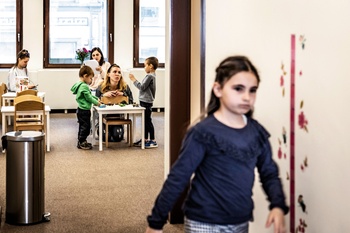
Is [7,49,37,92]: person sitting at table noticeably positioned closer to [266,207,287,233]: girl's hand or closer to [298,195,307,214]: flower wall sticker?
[298,195,307,214]: flower wall sticker

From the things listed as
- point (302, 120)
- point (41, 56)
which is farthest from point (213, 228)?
point (41, 56)

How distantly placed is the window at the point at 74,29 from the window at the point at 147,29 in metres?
0.58

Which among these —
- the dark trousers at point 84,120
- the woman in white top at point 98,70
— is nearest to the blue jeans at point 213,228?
the dark trousers at point 84,120

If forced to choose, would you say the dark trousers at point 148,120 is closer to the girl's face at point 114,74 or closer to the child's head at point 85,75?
the girl's face at point 114,74

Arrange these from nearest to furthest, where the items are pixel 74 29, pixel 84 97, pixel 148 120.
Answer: pixel 84 97, pixel 148 120, pixel 74 29

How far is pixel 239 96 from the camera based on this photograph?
8.59 ft

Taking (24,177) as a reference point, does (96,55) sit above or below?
above

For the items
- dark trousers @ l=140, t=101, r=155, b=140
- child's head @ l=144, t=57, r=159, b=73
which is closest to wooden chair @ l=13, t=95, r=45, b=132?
dark trousers @ l=140, t=101, r=155, b=140

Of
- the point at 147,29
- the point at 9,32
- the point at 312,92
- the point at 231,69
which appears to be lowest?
the point at 312,92

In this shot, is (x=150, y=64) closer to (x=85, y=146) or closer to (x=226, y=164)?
(x=85, y=146)

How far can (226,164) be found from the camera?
2645 millimetres

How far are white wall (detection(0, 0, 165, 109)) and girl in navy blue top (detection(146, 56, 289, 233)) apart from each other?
1204 cm

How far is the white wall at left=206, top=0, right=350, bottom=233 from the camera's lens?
2.73 meters

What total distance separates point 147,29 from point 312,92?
40.7 ft
